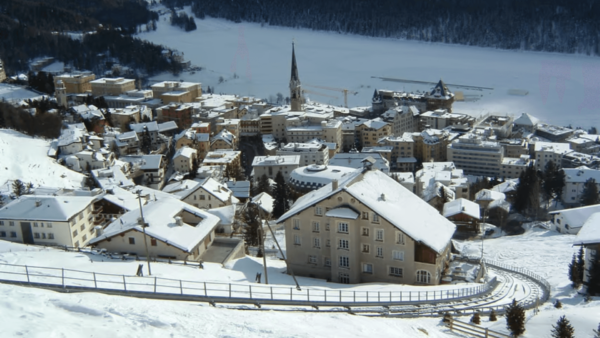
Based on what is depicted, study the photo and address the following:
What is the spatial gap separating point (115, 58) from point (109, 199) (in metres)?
55.7

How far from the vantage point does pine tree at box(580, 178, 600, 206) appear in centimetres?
2642

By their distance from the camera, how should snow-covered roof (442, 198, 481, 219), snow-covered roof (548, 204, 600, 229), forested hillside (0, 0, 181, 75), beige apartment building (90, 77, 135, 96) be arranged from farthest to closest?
forested hillside (0, 0, 181, 75) → beige apartment building (90, 77, 135, 96) → snow-covered roof (442, 198, 481, 219) → snow-covered roof (548, 204, 600, 229)

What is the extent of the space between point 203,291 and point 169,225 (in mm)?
3909

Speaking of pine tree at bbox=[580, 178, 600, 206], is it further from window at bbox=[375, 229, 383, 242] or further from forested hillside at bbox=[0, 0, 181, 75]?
forested hillside at bbox=[0, 0, 181, 75]

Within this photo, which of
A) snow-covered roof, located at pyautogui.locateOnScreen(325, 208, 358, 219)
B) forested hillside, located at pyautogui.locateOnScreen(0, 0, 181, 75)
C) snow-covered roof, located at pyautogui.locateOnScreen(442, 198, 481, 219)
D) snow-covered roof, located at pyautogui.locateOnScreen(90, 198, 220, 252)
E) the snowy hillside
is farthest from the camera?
forested hillside, located at pyautogui.locateOnScreen(0, 0, 181, 75)

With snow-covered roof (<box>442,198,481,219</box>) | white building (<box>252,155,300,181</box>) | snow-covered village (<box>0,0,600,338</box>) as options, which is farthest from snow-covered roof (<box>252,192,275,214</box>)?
snow-covered roof (<box>442,198,481,219</box>)

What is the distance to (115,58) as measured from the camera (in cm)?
7038

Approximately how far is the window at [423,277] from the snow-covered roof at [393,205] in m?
0.58

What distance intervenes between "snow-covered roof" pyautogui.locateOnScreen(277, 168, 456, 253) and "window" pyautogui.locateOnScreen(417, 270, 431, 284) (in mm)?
576

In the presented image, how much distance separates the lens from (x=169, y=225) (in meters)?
12.9

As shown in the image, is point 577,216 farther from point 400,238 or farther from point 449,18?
point 449,18

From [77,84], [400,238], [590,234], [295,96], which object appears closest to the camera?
[400,238]

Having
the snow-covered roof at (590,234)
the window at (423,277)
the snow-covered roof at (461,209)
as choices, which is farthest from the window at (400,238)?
the snow-covered roof at (461,209)

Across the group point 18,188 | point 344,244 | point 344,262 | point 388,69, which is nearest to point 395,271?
point 344,262
